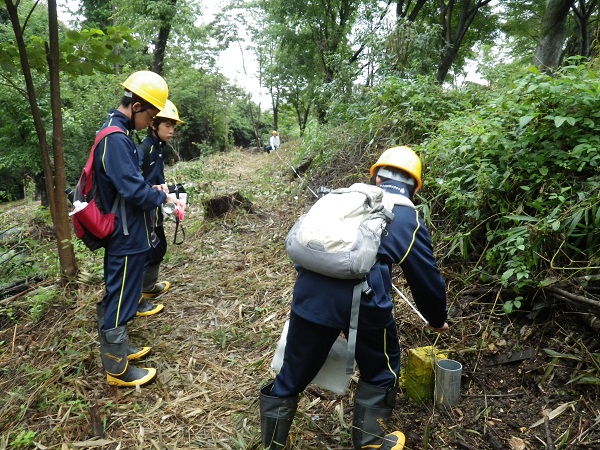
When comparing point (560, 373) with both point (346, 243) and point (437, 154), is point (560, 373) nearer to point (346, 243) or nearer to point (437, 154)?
point (346, 243)

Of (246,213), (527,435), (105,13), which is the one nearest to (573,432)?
(527,435)

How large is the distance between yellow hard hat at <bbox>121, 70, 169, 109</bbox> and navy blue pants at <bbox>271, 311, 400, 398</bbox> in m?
2.04

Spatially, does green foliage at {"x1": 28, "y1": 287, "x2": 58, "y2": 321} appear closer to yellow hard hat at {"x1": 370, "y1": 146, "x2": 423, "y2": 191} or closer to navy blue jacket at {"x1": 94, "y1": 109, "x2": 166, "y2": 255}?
navy blue jacket at {"x1": 94, "y1": 109, "x2": 166, "y2": 255}

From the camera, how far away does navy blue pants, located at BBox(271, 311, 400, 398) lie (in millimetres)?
2039

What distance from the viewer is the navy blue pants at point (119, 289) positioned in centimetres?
287

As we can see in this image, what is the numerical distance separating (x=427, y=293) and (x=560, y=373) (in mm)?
1219

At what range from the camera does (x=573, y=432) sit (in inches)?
86.7

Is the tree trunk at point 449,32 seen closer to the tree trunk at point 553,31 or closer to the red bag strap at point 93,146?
the tree trunk at point 553,31

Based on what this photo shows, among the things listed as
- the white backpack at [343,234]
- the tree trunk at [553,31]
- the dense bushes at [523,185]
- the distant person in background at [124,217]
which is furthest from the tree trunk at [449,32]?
the white backpack at [343,234]

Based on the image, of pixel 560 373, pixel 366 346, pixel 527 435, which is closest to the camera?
pixel 366 346

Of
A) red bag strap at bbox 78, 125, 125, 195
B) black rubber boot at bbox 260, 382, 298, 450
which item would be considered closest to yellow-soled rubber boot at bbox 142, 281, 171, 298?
red bag strap at bbox 78, 125, 125, 195

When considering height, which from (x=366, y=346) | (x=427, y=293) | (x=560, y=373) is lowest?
(x=560, y=373)

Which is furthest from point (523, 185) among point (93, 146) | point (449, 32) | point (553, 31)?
point (449, 32)

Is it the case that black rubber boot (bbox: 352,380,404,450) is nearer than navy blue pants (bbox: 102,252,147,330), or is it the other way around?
black rubber boot (bbox: 352,380,404,450)
